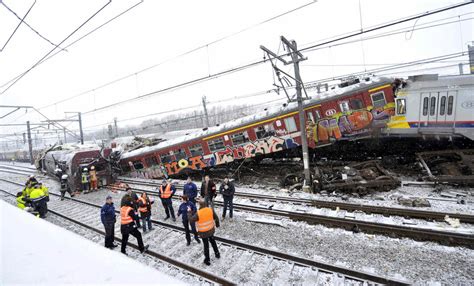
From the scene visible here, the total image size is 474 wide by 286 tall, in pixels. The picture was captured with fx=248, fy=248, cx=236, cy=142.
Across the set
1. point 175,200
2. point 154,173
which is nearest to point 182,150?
point 154,173

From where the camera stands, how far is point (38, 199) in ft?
35.8

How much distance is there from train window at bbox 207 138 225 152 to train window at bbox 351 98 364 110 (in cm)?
783

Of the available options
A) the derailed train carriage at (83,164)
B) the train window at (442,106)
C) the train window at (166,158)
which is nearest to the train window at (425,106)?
the train window at (442,106)

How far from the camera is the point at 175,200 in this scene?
12.3m

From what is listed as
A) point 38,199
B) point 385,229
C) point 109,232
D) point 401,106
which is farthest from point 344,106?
point 38,199

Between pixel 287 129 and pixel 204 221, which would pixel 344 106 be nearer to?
pixel 287 129

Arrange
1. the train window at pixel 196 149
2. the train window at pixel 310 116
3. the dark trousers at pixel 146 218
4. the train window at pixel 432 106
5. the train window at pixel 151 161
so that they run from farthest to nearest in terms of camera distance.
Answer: the train window at pixel 151 161 < the train window at pixel 196 149 < the train window at pixel 310 116 < the train window at pixel 432 106 < the dark trousers at pixel 146 218

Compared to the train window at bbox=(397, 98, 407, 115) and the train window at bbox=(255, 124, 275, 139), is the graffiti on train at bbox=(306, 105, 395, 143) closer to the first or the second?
the train window at bbox=(397, 98, 407, 115)

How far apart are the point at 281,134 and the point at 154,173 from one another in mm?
10212

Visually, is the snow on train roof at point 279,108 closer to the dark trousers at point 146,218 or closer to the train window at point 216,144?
the train window at point 216,144

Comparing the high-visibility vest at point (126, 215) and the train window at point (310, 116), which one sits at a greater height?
the train window at point (310, 116)

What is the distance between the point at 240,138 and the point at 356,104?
675 cm

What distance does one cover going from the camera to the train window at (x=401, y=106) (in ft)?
44.0

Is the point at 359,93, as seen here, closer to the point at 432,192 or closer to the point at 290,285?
the point at 432,192
